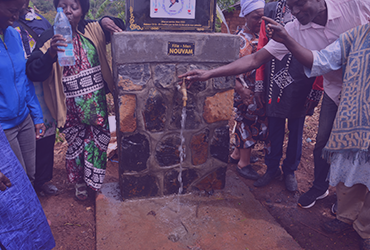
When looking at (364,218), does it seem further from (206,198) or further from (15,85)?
(15,85)

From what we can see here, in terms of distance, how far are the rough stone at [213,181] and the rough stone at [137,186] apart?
0.44 metres

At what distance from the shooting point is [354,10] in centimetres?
214

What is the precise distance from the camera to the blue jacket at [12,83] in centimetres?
200

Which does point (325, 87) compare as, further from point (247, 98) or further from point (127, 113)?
point (127, 113)

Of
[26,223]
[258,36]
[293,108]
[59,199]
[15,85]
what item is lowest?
[59,199]

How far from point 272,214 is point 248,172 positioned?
70cm

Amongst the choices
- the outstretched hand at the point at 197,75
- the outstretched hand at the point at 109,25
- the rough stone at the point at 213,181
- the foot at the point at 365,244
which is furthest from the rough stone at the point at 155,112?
the foot at the point at 365,244

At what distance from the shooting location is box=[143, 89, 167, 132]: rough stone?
241 centimetres

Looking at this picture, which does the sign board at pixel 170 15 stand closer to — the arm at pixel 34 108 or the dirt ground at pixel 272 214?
the arm at pixel 34 108

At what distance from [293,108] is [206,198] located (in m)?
1.24

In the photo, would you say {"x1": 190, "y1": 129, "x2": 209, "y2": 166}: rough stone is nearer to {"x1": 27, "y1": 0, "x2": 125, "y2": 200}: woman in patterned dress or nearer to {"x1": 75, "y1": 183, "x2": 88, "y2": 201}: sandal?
{"x1": 27, "y1": 0, "x2": 125, "y2": 200}: woman in patterned dress

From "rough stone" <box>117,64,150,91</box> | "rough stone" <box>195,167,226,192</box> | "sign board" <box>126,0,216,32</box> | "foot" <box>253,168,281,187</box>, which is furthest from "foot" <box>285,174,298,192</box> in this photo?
"rough stone" <box>117,64,150,91</box>

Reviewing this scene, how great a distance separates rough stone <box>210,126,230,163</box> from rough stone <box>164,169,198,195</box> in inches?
10.9

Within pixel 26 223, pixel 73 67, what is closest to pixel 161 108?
pixel 73 67
